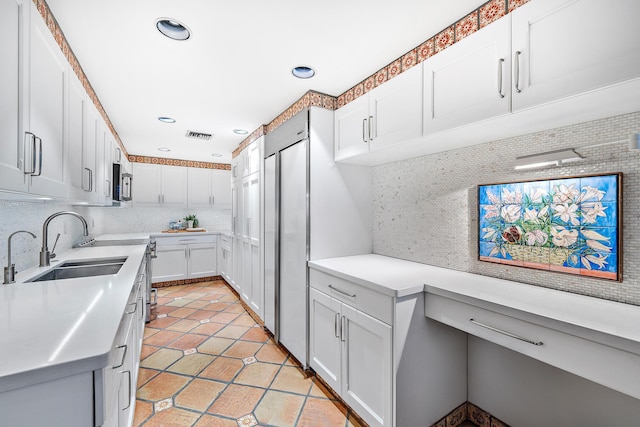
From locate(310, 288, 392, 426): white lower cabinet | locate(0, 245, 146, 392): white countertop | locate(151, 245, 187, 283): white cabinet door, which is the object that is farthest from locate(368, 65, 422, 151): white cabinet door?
locate(151, 245, 187, 283): white cabinet door

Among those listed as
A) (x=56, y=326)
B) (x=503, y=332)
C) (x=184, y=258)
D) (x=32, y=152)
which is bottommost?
(x=184, y=258)

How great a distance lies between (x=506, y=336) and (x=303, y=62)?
1.91m

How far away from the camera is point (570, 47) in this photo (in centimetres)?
107

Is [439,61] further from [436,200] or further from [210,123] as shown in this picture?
[210,123]

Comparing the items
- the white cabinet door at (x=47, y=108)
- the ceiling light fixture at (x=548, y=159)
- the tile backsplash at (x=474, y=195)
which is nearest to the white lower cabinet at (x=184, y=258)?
the white cabinet door at (x=47, y=108)

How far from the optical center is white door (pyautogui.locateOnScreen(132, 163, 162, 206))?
4820 mm

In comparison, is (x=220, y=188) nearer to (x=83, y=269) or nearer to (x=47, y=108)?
(x=83, y=269)

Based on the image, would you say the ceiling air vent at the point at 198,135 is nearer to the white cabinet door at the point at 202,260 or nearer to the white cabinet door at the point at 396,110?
the white cabinet door at the point at 202,260

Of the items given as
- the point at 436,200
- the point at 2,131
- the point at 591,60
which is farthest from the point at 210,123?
the point at 591,60

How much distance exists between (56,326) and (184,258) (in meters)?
4.21

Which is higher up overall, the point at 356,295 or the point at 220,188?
the point at 220,188

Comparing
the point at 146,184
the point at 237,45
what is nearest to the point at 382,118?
the point at 237,45

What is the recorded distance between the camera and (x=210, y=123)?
3154 millimetres

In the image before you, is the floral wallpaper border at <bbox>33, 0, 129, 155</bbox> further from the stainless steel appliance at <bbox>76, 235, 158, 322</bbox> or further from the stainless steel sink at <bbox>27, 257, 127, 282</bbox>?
the stainless steel appliance at <bbox>76, 235, 158, 322</bbox>
